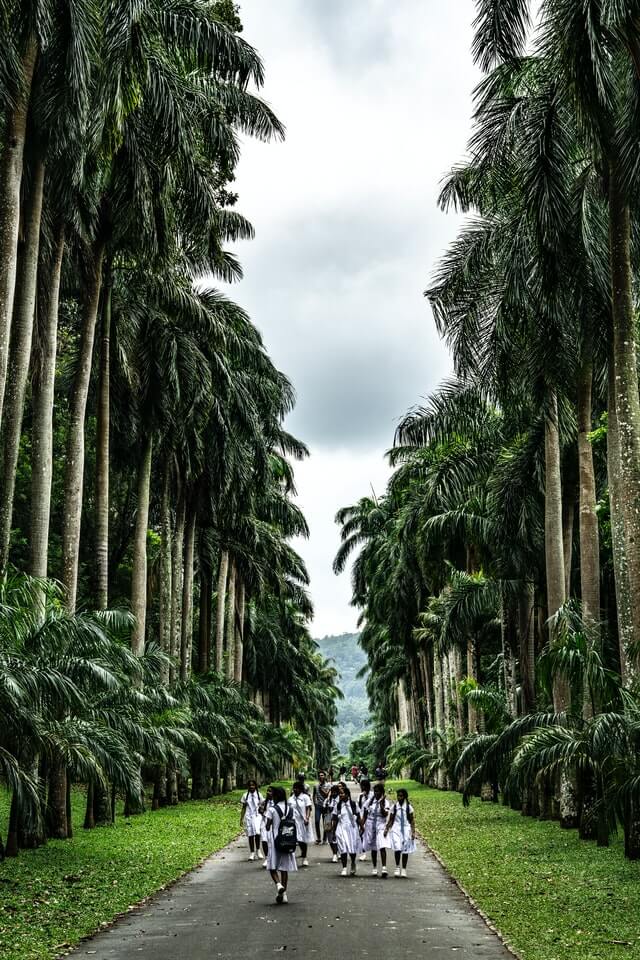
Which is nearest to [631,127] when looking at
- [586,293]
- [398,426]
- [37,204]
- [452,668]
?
[586,293]

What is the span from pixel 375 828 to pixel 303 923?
5494 millimetres

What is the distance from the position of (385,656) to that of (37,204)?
174 feet

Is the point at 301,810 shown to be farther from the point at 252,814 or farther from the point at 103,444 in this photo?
the point at 103,444

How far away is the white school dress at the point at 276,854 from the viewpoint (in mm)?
12422

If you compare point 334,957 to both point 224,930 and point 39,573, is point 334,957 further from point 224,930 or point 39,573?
point 39,573

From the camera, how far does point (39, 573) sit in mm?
18078

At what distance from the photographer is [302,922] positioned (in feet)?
35.6

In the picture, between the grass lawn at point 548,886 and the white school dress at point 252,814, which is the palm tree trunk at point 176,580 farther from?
the white school dress at point 252,814

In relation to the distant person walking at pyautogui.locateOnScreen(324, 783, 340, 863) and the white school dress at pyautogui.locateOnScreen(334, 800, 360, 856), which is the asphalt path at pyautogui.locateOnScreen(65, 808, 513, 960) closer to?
the white school dress at pyautogui.locateOnScreen(334, 800, 360, 856)

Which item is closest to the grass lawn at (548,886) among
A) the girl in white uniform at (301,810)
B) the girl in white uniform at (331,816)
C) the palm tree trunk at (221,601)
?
the girl in white uniform at (331,816)

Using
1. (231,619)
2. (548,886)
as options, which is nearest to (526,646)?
(548,886)

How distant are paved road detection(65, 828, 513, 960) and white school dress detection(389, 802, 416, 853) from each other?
18.3 inches

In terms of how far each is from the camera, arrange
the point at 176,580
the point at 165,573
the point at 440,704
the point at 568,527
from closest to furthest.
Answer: the point at 568,527
the point at 165,573
the point at 176,580
the point at 440,704

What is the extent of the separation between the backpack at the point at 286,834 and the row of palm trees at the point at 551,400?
4220mm
